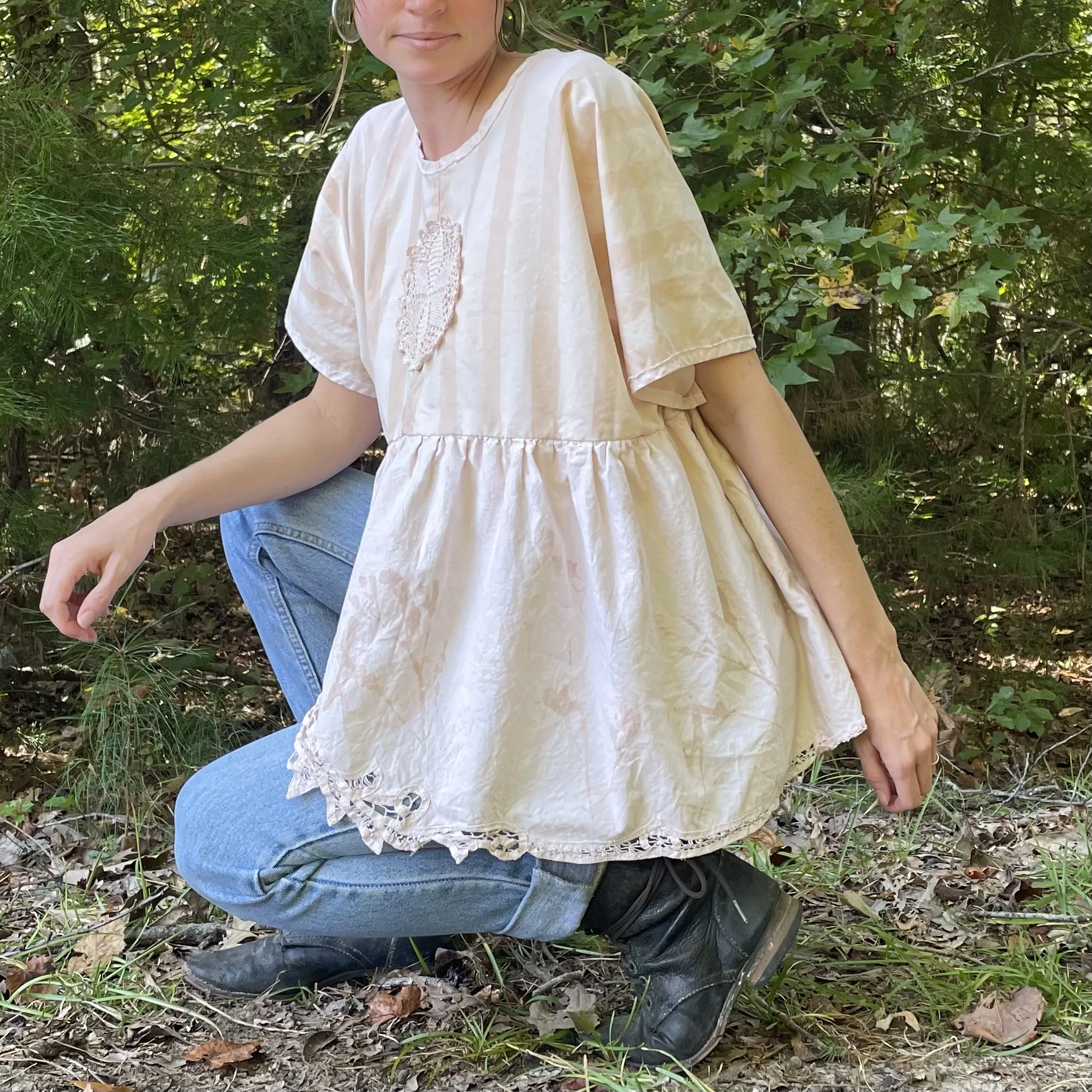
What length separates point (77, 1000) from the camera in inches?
59.8

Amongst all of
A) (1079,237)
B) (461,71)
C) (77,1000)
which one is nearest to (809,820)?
(77,1000)

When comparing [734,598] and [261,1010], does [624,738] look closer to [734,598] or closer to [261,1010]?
[734,598]

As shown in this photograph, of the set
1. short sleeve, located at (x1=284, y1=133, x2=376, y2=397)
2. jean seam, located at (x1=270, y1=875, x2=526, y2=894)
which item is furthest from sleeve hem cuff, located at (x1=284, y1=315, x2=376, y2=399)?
jean seam, located at (x1=270, y1=875, x2=526, y2=894)

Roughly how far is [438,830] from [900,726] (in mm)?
481

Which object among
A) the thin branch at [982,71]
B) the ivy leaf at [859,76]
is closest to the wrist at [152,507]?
the ivy leaf at [859,76]

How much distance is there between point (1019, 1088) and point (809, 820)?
33.2 inches

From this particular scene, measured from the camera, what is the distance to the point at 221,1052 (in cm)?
138

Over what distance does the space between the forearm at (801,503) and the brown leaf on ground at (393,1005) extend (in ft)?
2.35

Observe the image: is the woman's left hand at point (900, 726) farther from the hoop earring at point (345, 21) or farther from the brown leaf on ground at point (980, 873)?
the hoop earring at point (345, 21)

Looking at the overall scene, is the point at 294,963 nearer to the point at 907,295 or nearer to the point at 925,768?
the point at 925,768

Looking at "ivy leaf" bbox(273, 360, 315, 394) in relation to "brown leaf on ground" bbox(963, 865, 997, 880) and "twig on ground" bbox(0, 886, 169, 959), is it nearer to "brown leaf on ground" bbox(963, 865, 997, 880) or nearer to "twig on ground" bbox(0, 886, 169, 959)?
"twig on ground" bbox(0, 886, 169, 959)

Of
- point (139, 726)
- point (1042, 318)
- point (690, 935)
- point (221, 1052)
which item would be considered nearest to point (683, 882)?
point (690, 935)

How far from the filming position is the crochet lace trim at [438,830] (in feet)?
3.72

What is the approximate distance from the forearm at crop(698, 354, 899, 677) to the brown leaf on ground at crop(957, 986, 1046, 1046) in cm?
51
